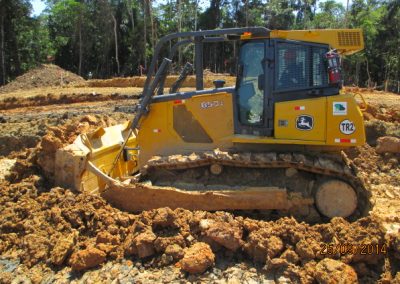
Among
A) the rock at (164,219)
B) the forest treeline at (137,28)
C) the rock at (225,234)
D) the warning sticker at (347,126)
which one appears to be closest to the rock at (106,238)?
the rock at (164,219)

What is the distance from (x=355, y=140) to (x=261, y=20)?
36932mm

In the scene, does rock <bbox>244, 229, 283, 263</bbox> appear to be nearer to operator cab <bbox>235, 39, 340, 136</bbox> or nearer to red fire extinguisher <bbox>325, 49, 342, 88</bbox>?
operator cab <bbox>235, 39, 340, 136</bbox>

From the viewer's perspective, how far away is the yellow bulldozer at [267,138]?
592cm

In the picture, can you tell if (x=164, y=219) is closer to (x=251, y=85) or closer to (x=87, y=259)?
(x=87, y=259)

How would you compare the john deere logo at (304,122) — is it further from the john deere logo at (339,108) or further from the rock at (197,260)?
the rock at (197,260)

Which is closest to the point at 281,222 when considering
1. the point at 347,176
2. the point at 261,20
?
the point at 347,176

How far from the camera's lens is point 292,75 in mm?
6051

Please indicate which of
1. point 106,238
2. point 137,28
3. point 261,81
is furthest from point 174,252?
point 137,28

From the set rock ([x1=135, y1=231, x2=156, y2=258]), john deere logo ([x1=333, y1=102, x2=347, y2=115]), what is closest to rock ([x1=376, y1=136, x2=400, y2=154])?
john deere logo ([x1=333, y1=102, x2=347, y2=115])

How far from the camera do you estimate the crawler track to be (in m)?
5.94

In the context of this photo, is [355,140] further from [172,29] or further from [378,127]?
[172,29]

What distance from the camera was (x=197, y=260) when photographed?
4918 mm

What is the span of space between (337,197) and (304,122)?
1.11 m

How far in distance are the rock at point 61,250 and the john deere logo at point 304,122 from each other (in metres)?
3.35
